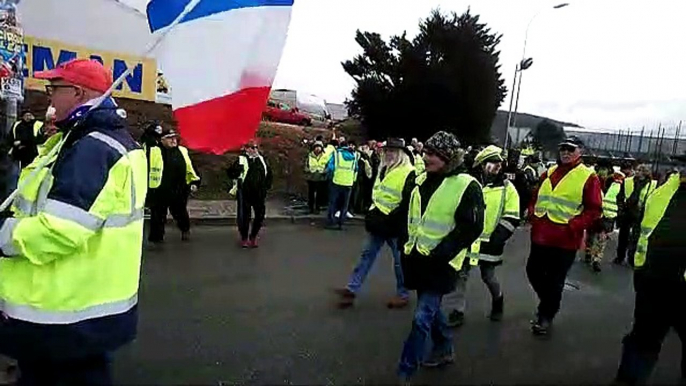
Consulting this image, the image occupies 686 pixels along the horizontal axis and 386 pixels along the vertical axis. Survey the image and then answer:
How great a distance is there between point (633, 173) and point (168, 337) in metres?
9.47

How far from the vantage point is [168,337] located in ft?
18.7

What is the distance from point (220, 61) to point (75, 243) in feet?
3.66

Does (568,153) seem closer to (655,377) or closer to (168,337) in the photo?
(655,377)

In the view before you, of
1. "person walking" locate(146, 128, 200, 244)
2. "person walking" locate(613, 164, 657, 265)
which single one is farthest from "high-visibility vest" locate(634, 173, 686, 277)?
"person walking" locate(146, 128, 200, 244)

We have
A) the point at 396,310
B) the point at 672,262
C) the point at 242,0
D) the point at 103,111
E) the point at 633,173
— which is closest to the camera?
the point at 103,111

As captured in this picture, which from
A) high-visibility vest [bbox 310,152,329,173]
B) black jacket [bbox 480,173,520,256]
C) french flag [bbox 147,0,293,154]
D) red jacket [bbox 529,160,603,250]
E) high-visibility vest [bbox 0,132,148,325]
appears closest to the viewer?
high-visibility vest [bbox 0,132,148,325]

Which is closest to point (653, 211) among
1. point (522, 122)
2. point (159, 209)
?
point (159, 209)

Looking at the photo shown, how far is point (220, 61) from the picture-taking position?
3.38m

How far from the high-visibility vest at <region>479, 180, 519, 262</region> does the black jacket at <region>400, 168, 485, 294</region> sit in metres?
1.90

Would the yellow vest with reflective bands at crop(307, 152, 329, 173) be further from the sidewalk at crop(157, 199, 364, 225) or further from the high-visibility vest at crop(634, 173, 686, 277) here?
the high-visibility vest at crop(634, 173, 686, 277)

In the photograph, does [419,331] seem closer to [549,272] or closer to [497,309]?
[549,272]

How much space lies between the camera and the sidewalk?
1345 centimetres

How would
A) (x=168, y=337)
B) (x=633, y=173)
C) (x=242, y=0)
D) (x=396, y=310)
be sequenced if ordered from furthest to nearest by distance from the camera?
(x=633, y=173), (x=396, y=310), (x=168, y=337), (x=242, y=0)

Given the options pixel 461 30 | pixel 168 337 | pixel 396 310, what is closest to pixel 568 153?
pixel 396 310
